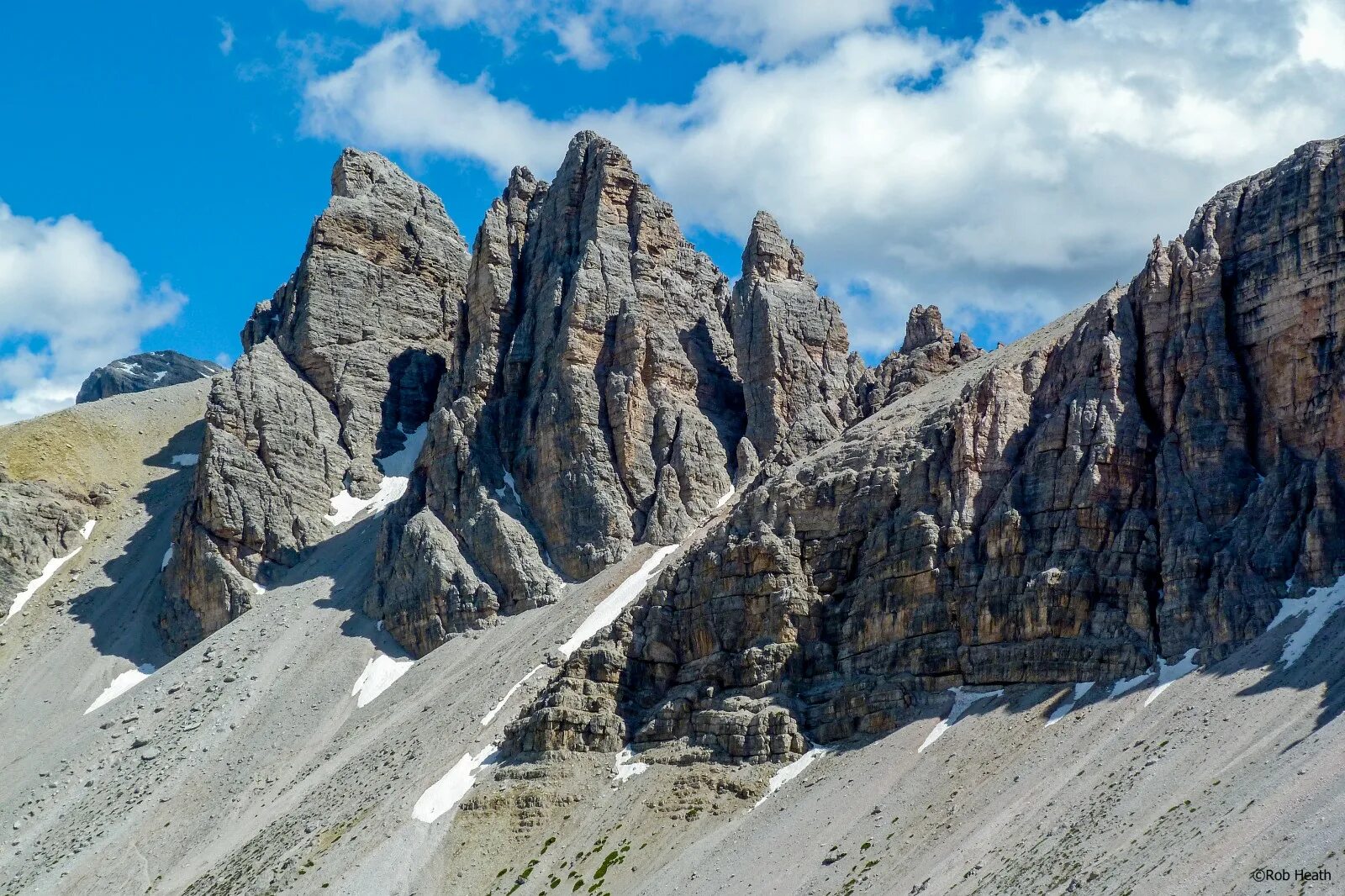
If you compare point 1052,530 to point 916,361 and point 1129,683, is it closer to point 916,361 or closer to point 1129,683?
point 1129,683

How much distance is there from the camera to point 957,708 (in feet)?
285

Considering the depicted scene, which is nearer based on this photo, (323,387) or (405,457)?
(405,457)

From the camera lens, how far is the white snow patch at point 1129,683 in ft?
266

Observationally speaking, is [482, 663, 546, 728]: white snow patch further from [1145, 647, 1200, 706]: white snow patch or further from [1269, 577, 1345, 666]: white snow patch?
[1269, 577, 1345, 666]: white snow patch

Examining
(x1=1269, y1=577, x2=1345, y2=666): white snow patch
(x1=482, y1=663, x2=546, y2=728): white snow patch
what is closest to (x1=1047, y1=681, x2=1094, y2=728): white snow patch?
(x1=1269, y1=577, x2=1345, y2=666): white snow patch

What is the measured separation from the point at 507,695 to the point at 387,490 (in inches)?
1687

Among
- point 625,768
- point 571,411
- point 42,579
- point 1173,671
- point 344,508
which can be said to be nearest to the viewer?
point 1173,671

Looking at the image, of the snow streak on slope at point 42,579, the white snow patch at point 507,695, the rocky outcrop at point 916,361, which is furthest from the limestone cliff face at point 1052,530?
the snow streak on slope at point 42,579

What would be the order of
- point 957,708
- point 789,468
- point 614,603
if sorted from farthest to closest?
1. point 614,603
2. point 789,468
3. point 957,708

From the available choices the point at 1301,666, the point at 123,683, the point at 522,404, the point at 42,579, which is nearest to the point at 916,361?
the point at 522,404

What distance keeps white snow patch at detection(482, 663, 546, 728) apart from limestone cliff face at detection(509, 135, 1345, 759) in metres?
4.81

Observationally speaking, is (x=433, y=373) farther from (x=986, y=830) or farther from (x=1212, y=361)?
(x=986, y=830)

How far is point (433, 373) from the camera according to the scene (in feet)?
515

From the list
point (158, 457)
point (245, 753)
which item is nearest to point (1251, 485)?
point (245, 753)
